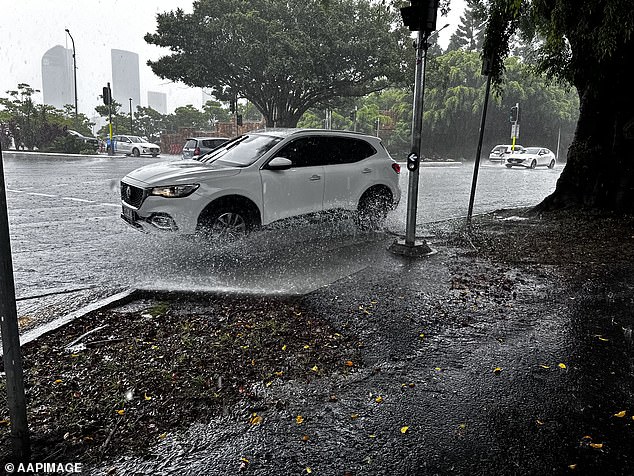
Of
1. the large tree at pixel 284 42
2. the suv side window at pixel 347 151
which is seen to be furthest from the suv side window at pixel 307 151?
the large tree at pixel 284 42

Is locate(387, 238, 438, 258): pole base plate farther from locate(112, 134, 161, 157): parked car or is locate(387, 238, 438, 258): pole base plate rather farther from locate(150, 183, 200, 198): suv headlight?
locate(112, 134, 161, 157): parked car

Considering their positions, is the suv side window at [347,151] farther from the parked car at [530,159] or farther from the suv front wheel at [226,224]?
the parked car at [530,159]

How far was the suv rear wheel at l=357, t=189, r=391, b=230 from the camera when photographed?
898cm

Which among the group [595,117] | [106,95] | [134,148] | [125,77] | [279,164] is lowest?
[279,164]

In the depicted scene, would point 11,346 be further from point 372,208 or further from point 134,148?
point 134,148

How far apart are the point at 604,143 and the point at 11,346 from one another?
1086 cm

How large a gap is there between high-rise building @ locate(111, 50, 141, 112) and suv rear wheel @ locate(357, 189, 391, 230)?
208 ft

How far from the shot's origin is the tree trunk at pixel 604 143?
995 centimetres

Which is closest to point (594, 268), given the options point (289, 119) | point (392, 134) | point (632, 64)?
point (632, 64)

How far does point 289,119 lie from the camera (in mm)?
38406

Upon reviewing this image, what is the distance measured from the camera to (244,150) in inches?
317

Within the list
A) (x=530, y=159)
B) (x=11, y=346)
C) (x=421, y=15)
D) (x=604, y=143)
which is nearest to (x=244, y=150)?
(x=421, y=15)

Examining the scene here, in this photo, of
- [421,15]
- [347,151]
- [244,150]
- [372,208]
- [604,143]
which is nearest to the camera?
[421,15]

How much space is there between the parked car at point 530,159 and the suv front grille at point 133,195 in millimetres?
31053
